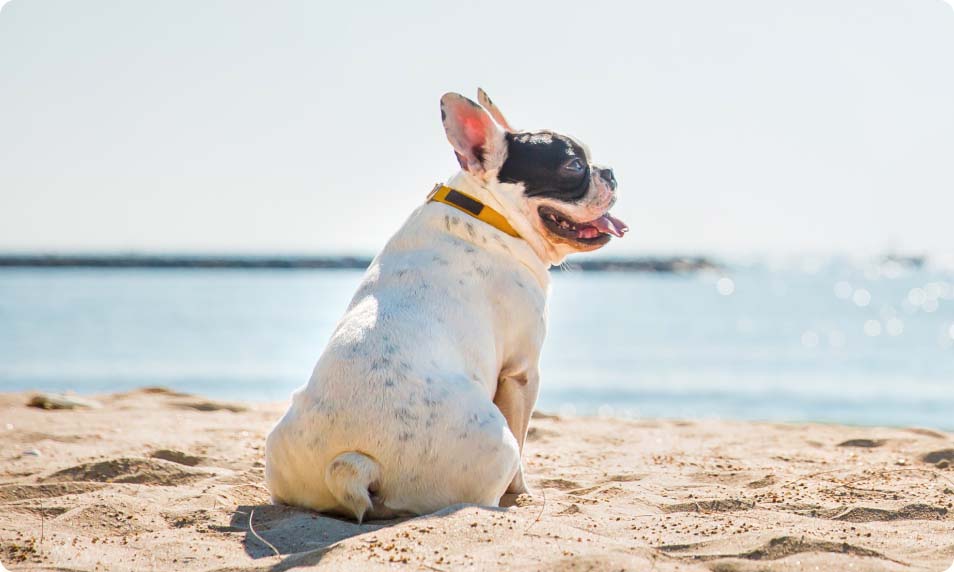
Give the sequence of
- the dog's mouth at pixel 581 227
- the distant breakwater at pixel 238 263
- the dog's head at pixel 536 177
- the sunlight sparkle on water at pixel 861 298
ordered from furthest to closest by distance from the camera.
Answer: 1. the distant breakwater at pixel 238 263
2. the sunlight sparkle on water at pixel 861 298
3. the dog's mouth at pixel 581 227
4. the dog's head at pixel 536 177

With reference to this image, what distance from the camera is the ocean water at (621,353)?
51.2ft

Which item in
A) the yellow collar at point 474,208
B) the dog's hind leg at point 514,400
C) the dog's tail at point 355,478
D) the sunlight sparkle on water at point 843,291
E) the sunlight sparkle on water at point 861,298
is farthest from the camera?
the sunlight sparkle on water at point 843,291

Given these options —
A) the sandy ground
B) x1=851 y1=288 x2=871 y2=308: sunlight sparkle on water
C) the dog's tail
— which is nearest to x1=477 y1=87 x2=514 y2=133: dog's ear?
the sandy ground

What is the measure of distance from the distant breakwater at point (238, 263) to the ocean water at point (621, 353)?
143 ft

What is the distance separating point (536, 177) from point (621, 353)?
1850 cm

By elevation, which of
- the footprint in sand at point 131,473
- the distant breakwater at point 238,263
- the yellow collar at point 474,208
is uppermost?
the distant breakwater at point 238,263

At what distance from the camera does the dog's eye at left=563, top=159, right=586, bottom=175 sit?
209 inches

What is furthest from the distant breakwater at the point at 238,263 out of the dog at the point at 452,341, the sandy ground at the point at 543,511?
the dog at the point at 452,341

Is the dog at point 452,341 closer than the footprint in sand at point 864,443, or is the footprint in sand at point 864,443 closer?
the dog at point 452,341

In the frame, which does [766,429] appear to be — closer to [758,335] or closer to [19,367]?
[19,367]

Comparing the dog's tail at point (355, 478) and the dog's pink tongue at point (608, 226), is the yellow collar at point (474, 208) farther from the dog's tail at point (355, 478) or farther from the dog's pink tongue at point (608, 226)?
the dog's tail at point (355, 478)

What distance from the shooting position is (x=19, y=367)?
1862 centimetres

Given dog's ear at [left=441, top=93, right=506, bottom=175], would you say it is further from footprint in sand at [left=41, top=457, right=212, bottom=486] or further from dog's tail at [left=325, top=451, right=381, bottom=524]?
footprint in sand at [left=41, top=457, right=212, bottom=486]

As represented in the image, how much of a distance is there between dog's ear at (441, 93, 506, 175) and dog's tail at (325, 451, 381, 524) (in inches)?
66.6
